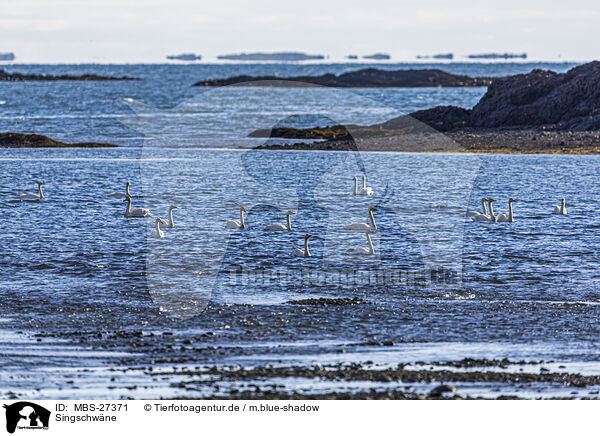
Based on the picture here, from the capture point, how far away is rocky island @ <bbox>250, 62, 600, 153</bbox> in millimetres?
55625

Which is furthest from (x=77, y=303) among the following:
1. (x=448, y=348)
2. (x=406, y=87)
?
(x=406, y=87)

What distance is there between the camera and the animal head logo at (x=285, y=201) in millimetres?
22828

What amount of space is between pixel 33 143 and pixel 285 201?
3202 centimetres

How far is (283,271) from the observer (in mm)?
22188

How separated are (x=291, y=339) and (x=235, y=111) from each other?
84904mm

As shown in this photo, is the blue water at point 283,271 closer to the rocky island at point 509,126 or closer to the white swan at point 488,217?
the white swan at point 488,217

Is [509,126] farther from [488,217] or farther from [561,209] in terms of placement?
[488,217]

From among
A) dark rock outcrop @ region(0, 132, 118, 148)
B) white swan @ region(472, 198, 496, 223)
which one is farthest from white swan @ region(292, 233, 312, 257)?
dark rock outcrop @ region(0, 132, 118, 148)

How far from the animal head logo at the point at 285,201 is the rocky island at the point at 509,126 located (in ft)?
1.37

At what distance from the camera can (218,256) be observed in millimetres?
24188

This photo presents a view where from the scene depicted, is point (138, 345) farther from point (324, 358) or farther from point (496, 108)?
point (496, 108)

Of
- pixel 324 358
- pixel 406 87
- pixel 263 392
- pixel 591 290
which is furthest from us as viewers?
pixel 406 87
